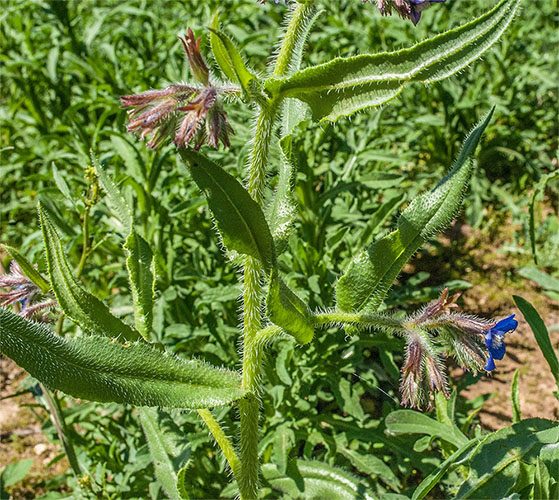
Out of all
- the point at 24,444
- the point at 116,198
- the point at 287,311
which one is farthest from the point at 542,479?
the point at 24,444

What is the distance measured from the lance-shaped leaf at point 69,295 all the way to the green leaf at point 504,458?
103cm

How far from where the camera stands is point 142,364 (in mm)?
1351

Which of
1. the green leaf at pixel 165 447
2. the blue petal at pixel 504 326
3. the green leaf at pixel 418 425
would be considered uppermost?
the blue petal at pixel 504 326

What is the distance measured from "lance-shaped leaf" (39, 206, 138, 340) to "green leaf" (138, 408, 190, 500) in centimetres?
51

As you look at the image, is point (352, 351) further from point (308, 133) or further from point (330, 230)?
point (308, 133)

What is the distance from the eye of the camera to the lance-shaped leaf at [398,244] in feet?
4.87

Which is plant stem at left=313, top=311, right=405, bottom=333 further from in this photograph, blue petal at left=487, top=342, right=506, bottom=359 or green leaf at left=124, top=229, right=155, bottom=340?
green leaf at left=124, top=229, right=155, bottom=340

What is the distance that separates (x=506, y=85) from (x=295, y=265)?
3.03 meters

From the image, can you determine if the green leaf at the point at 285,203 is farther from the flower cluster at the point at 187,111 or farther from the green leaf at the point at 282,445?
the green leaf at the point at 282,445

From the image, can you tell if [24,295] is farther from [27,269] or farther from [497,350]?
[497,350]

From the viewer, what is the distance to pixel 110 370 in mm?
1309

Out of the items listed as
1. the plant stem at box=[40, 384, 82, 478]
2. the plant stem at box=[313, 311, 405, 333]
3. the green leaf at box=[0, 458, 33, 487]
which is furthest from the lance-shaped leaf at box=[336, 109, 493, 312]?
the green leaf at box=[0, 458, 33, 487]

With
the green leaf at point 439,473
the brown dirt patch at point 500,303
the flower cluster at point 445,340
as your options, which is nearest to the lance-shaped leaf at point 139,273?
the flower cluster at point 445,340

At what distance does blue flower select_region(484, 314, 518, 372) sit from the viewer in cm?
143
